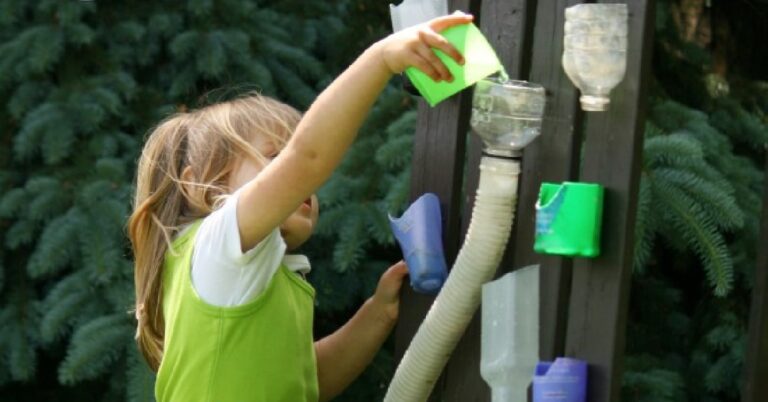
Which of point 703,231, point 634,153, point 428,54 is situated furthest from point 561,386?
point 703,231

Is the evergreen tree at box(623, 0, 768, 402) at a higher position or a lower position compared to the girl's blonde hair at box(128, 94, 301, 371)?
lower

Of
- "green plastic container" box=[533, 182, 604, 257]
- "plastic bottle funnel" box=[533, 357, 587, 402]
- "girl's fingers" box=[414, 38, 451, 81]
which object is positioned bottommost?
"plastic bottle funnel" box=[533, 357, 587, 402]

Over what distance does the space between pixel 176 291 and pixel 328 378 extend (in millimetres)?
485

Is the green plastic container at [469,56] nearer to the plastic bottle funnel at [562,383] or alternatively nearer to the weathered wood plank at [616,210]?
the weathered wood plank at [616,210]

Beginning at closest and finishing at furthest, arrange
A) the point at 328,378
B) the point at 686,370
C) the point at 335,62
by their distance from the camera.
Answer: the point at 328,378 < the point at 686,370 < the point at 335,62

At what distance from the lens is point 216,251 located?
2283mm

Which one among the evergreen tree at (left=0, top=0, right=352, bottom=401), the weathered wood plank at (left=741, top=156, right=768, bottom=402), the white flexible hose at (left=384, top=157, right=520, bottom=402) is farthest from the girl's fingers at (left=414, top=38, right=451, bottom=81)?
the evergreen tree at (left=0, top=0, right=352, bottom=401)

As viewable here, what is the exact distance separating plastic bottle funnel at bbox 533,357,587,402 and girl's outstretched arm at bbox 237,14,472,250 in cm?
49

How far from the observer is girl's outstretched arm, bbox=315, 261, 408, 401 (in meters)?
2.72

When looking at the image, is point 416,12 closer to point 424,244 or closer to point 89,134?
point 424,244

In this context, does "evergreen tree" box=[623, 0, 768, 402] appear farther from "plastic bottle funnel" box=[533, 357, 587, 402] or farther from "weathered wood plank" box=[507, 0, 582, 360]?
"plastic bottle funnel" box=[533, 357, 587, 402]

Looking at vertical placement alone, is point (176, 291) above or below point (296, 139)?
below

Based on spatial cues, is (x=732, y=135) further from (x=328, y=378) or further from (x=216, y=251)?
(x=216, y=251)

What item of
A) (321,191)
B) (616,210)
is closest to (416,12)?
(616,210)
